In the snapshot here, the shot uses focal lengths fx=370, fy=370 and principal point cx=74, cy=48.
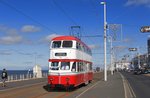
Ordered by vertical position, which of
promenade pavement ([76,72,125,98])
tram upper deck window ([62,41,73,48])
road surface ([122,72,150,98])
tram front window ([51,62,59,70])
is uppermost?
tram upper deck window ([62,41,73,48])

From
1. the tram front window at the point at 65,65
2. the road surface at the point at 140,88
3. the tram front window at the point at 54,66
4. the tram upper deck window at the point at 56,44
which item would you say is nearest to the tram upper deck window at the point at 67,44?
Result: the tram upper deck window at the point at 56,44

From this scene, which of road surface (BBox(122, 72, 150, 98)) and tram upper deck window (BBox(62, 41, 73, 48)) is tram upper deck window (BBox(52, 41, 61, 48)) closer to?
tram upper deck window (BBox(62, 41, 73, 48))

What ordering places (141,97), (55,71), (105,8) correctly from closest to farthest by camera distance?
(141,97) < (55,71) < (105,8)

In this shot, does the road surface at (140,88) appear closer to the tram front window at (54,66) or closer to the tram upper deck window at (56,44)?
the tram front window at (54,66)

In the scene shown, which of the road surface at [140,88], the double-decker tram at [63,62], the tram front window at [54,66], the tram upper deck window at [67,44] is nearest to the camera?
the road surface at [140,88]

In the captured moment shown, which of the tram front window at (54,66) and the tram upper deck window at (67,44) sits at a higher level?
the tram upper deck window at (67,44)

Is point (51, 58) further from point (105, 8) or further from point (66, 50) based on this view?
point (105, 8)

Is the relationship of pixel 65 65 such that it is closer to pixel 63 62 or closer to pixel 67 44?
pixel 63 62

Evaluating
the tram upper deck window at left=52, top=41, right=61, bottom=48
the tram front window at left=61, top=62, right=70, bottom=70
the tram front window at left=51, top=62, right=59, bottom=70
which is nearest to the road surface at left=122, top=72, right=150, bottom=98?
the tram front window at left=61, top=62, right=70, bottom=70

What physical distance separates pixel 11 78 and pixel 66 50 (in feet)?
84.0

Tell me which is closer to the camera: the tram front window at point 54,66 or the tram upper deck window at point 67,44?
the tram front window at point 54,66

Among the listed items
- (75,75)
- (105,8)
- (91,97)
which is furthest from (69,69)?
(105,8)

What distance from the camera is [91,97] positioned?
74.0ft

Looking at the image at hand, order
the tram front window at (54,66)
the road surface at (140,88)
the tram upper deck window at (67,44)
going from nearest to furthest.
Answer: the road surface at (140,88)
the tram front window at (54,66)
the tram upper deck window at (67,44)
